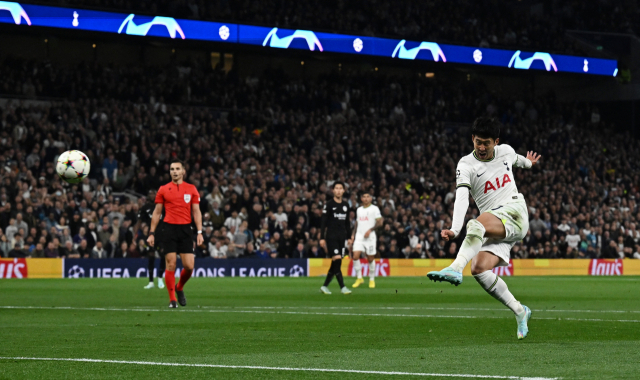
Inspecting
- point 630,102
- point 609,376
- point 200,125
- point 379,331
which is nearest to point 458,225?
point 379,331

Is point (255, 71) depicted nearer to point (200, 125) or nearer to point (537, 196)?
point (200, 125)

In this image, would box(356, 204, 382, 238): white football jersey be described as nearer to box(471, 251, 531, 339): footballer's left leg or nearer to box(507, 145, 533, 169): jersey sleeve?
box(507, 145, 533, 169): jersey sleeve

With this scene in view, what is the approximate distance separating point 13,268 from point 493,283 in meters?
19.1

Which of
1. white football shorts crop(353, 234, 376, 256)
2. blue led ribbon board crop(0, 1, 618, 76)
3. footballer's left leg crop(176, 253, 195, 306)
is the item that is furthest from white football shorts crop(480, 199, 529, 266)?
blue led ribbon board crop(0, 1, 618, 76)

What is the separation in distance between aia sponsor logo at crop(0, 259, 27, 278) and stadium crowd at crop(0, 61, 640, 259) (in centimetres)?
31

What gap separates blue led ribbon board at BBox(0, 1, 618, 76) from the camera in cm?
3175

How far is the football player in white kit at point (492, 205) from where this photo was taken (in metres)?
9.28

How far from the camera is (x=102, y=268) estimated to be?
2697 centimetres

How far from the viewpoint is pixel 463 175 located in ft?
30.9

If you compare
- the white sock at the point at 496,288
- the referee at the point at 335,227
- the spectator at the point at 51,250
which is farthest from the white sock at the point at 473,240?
the spectator at the point at 51,250

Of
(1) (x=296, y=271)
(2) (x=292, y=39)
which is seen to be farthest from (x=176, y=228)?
(2) (x=292, y=39)

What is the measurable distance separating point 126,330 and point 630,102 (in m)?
42.1

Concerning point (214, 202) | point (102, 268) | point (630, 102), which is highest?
point (630, 102)

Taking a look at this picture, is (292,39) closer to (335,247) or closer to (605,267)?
(605,267)
